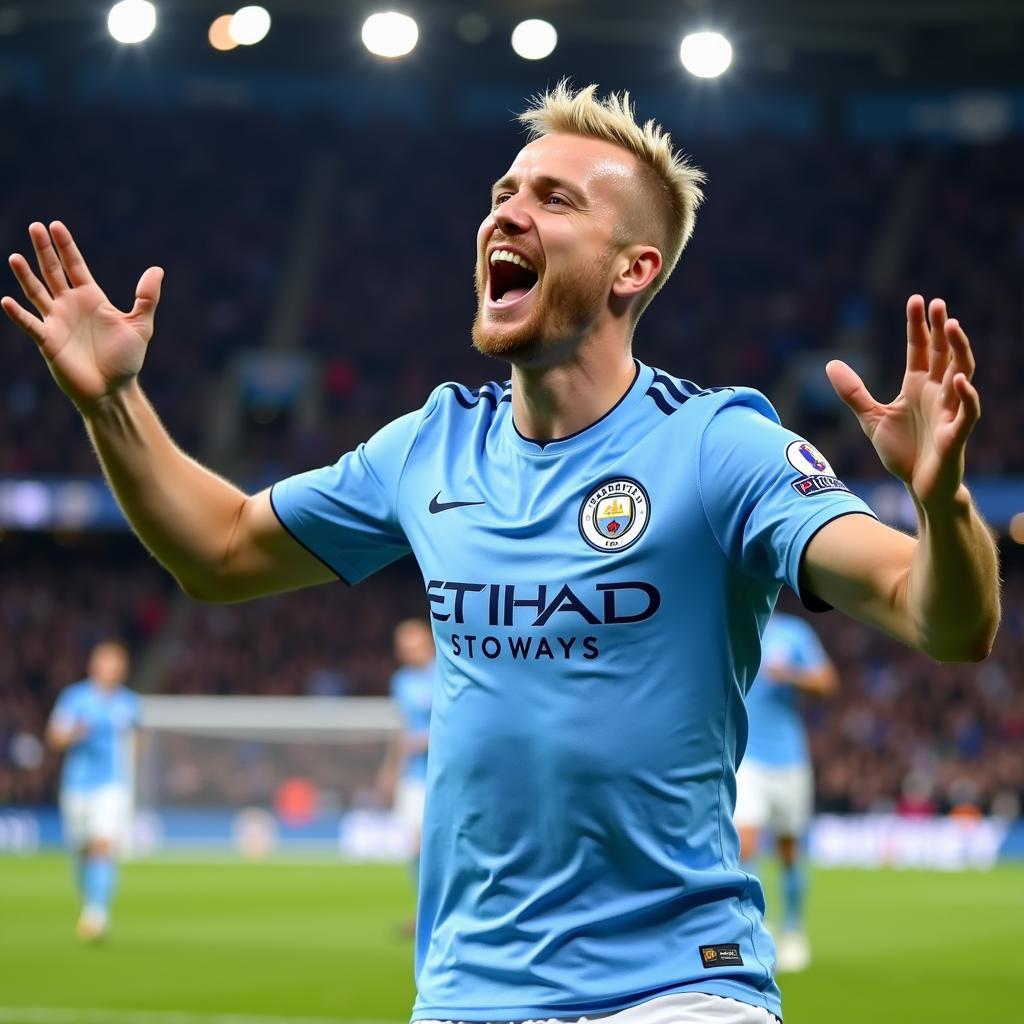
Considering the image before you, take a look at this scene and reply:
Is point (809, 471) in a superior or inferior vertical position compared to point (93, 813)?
inferior

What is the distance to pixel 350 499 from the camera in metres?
3.36

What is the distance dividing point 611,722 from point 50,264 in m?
1.35

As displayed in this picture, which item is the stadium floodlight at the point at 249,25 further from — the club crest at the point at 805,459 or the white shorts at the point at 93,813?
the club crest at the point at 805,459

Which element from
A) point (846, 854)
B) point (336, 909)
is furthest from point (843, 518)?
point (846, 854)

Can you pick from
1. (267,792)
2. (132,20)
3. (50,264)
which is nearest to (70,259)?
(50,264)

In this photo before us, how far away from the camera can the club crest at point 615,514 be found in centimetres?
286

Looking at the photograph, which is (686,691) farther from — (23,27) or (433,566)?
(23,27)

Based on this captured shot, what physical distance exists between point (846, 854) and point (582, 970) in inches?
827

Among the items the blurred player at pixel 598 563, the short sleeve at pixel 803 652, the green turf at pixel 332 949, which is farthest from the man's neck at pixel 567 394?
the short sleeve at pixel 803 652

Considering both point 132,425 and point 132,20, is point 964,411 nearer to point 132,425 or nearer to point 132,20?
point 132,425

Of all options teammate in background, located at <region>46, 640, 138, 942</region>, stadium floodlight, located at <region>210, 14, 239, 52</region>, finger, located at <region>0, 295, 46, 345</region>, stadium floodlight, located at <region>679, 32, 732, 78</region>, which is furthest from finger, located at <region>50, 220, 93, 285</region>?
stadium floodlight, located at <region>210, 14, 239, 52</region>

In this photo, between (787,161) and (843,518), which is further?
(787,161)

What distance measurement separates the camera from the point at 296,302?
34.2 meters

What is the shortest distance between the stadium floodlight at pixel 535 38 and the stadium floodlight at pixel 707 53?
1385 mm
